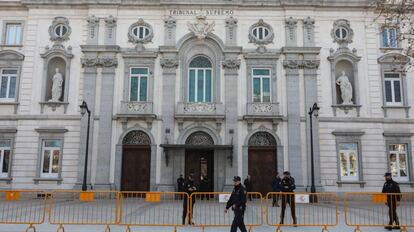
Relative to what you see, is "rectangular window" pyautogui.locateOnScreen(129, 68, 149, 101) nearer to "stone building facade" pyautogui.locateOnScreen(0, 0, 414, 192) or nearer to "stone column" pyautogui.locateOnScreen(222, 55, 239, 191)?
"stone building facade" pyautogui.locateOnScreen(0, 0, 414, 192)

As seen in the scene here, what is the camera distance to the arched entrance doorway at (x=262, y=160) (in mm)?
24906

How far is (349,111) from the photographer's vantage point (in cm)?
2564

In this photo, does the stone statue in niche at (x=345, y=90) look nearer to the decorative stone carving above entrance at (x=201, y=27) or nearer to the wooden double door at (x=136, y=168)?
the decorative stone carving above entrance at (x=201, y=27)

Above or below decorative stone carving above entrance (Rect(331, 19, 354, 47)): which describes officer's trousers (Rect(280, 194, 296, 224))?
below

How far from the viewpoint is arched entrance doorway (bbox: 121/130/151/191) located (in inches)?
976

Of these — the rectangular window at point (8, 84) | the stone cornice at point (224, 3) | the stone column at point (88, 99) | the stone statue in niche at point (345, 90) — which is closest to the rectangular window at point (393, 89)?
the stone statue in niche at point (345, 90)

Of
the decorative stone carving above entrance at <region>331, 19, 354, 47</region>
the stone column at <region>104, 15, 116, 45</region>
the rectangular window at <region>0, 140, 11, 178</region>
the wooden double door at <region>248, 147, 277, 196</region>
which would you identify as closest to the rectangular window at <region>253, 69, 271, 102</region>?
the wooden double door at <region>248, 147, 277, 196</region>

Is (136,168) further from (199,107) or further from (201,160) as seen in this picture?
(199,107)

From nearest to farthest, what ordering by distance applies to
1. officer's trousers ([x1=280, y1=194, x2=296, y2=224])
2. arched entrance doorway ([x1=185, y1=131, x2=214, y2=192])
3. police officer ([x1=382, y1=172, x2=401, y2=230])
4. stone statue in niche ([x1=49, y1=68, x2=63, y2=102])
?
police officer ([x1=382, y1=172, x2=401, y2=230])
officer's trousers ([x1=280, y1=194, x2=296, y2=224])
arched entrance doorway ([x1=185, y1=131, x2=214, y2=192])
stone statue in niche ([x1=49, y1=68, x2=63, y2=102])

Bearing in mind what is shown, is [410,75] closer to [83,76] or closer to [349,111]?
[349,111]

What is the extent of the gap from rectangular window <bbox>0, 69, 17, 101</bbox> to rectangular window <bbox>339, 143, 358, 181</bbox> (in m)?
23.1

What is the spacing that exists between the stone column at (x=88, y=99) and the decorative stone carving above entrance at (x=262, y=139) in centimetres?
1082

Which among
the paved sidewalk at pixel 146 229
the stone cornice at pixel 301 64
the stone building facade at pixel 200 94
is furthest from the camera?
the stone cornice at pixel 301 64

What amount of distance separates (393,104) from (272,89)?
8514 millimetres
